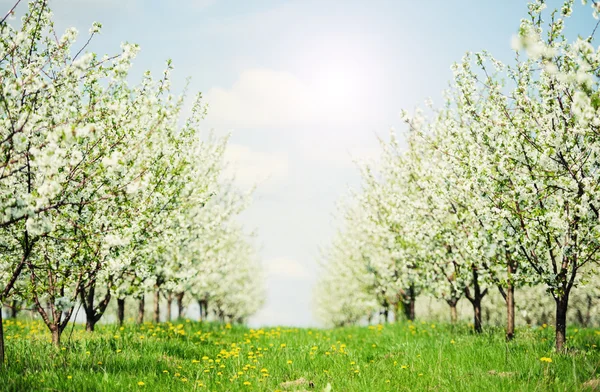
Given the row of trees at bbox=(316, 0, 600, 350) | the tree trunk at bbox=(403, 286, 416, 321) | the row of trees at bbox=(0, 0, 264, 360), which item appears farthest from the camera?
the tree trunk at bbox=(403, 286, 416, 321)

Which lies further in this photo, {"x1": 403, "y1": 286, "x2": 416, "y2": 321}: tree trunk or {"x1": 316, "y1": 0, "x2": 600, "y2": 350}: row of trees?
{"x1": 403, "y1": 286, "x2": 416, "y2": 321}: tree trunk

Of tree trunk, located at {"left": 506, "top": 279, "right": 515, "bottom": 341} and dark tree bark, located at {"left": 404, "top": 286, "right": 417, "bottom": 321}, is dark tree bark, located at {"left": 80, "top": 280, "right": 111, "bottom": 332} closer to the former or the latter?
tree trunk, located at {"left": 506, "top": 279, "right": 515, "bottom": 341}

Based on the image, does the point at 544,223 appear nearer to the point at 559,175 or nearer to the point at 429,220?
the point at 559,175

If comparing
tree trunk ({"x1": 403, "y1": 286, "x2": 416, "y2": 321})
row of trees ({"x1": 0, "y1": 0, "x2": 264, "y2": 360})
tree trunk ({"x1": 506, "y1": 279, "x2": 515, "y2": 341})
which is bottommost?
tree trunk ({"x1": 403, "y1": 286, "x2": 416, "y2": 321})

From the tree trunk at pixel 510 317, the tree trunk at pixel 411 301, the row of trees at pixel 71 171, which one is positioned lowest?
the tree trunk at pixel 411 301

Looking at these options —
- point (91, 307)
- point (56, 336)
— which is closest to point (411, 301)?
point (91, 307)

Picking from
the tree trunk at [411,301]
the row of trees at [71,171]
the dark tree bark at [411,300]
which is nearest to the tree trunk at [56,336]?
the row of trees at [71,171]

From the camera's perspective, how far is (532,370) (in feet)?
20.0

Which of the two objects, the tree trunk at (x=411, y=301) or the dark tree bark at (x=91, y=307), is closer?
the dark tree bark at (x=91, y=307)

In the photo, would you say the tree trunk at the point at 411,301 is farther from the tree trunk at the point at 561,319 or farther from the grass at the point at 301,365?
the tree trunk at the point at 561,319

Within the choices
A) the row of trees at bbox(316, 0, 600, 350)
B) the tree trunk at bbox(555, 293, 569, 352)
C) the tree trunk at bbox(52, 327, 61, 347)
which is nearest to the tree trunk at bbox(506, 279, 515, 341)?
the row of trees at bbox(316, 0, 600, 350)

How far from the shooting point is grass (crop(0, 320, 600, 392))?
18.3 feet

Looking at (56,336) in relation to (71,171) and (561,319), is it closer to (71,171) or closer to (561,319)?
(71,171)

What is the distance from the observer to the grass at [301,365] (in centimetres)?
557
